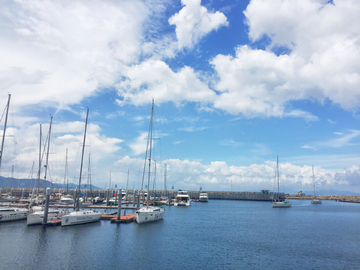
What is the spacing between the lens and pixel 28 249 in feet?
107

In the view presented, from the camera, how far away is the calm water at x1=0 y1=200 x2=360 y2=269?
29.1 meters

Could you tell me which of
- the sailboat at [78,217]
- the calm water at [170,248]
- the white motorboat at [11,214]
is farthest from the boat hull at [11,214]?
the sailboat at [78,217]

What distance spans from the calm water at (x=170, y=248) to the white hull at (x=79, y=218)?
146cm

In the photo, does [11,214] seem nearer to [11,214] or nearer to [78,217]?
[11,214]

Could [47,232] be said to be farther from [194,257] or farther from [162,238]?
[194,257]

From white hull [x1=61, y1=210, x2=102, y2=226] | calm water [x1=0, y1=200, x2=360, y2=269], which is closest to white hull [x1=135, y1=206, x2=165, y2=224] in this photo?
calm water [x1=0, y1=200, x2=360, y2=269]

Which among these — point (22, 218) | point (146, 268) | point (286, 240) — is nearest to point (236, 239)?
point (286, 240)

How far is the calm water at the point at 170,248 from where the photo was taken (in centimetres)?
2906

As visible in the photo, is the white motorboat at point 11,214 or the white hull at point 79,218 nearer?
the white hull at point 79,218

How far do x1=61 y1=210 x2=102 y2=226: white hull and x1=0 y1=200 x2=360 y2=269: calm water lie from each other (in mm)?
1455

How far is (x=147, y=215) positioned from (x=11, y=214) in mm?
28806

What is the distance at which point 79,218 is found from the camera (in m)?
50.1

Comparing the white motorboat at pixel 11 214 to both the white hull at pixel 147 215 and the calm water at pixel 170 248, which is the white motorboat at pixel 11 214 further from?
the white hull at pixel 147 215

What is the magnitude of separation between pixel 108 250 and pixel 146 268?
8900mm
